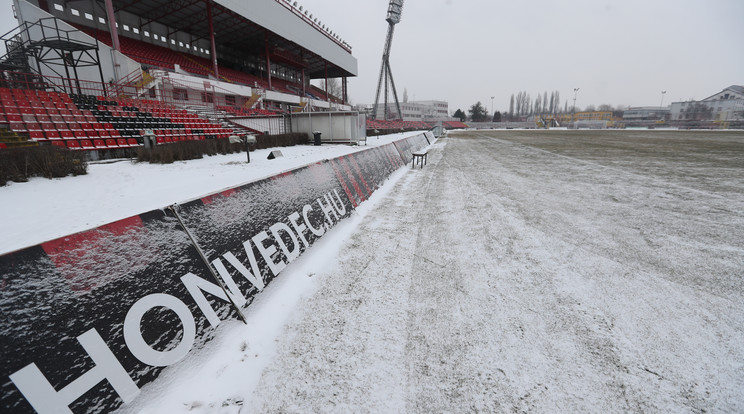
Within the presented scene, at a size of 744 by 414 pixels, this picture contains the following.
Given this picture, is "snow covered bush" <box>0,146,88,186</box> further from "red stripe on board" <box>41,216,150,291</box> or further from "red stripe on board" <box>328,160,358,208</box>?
"red stripe on board" <box>41,216,150,291</box>

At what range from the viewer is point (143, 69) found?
794 inches

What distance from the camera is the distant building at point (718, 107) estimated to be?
9088 centimetres

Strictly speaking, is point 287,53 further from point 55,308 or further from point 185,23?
point 55,308

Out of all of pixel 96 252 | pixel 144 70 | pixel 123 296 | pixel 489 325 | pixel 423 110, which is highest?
pixel 423 110

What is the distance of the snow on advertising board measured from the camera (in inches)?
49.1

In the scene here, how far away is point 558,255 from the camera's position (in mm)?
3619

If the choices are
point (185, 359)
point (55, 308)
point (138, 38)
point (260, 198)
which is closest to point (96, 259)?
point (55, 308)

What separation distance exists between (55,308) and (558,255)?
14.6 feet

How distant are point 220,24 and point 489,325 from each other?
129 feet

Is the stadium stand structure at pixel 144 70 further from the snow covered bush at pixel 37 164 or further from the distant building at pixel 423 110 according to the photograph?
the distant building at pixel 423 110

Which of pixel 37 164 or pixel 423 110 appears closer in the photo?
pixel 37 164

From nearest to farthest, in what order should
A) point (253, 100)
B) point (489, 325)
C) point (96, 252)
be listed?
point (96, 252)
point (489, 325)
point (253, 100)

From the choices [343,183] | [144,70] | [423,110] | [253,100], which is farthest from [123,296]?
[423,110]

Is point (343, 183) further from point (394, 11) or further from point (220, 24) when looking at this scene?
point (394, 11)
